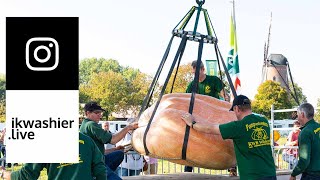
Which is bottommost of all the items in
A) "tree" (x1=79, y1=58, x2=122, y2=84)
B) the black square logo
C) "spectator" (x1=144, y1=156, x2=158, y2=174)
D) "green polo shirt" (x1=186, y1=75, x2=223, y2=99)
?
"spectator" (x1=144, y1=156, x2=158, y2=174)

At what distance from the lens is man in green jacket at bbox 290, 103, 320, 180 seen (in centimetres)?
502

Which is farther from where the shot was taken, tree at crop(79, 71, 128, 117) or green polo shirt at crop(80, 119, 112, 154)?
tree at crop(79, 71, 128, 117)

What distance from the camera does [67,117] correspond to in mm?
4254

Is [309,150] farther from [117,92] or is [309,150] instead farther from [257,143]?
[117,92]

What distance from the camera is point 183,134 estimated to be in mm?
4590

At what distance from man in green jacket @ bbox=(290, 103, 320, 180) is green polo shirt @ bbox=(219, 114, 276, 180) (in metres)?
0.61

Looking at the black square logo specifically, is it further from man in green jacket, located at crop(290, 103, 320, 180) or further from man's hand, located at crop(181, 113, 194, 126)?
man in green jacket, located at crop(290, 103, 320, 180)

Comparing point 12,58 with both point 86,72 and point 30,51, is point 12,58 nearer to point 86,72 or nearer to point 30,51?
point 30,51

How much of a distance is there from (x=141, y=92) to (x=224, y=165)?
42.1m

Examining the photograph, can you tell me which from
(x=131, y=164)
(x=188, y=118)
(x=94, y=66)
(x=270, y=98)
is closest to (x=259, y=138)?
(x=188, y=118)

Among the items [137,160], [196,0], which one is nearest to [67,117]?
[196,0]

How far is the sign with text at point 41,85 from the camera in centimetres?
416

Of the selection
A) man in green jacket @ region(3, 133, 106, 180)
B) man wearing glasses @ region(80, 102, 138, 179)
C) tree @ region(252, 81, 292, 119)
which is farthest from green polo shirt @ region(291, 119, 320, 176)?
tree @ region(252, 81, 292, 119)

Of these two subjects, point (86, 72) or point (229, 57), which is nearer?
point (229, 57)
